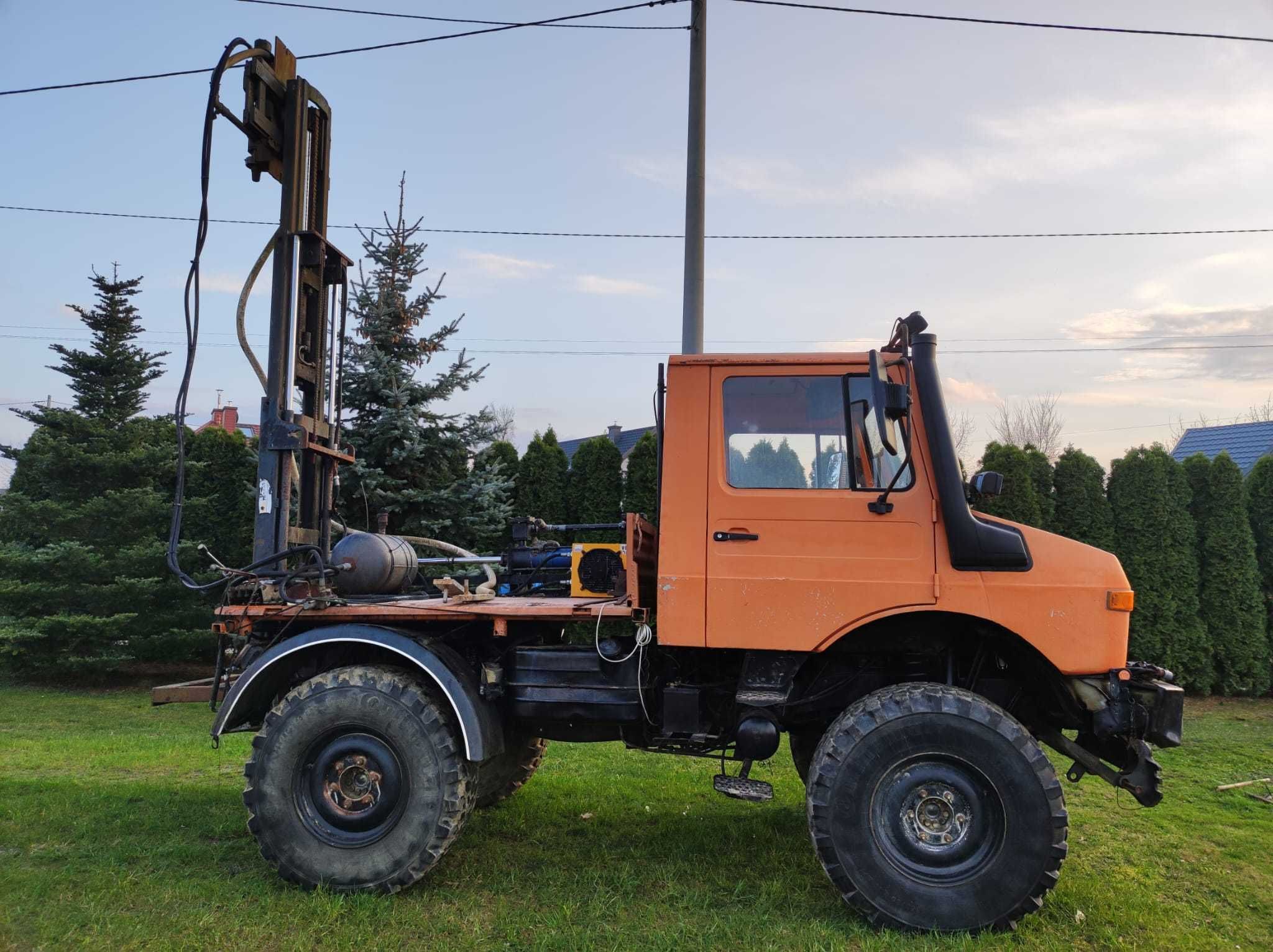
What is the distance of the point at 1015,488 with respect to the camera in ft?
35.7

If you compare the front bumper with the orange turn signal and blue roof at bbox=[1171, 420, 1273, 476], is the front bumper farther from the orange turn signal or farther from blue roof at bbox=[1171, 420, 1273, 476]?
blue roof at bbox=[1171, 420, 1273, 476]

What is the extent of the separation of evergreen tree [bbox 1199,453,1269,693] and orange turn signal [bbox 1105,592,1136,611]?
826 centimetres

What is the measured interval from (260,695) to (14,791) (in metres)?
2.50

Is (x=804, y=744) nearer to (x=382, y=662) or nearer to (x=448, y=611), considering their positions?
(x=448, y=611)

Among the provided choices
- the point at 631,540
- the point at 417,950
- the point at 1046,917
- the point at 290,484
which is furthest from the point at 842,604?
the point at 290,484

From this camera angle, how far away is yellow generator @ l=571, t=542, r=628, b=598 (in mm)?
5176

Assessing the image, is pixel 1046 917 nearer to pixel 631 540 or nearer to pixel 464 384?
pixel 631 540

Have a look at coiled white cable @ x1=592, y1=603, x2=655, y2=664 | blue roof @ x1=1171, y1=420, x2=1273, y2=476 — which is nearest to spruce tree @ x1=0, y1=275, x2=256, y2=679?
coiled white cable @ x1=592, y1=603, x2=655, y2=664

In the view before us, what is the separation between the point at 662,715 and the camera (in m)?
4.48

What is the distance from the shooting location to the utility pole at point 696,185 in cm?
868

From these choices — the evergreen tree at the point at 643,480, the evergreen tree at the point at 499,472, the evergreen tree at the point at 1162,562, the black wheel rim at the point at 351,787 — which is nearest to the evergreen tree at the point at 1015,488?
the evergreen tree at the point at 1162,562

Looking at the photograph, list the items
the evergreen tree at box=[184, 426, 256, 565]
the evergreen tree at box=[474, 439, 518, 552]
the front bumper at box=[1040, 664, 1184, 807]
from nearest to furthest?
the front bumper at box=[1040, 664, 1184, 807], the evergreen tree at box=[474, 439, 518, 552], the evergreen tree at box=[184, 426, 256, 565]

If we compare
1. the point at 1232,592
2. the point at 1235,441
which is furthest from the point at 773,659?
the point at 1235,441

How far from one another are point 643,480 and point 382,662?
6.49 meters
